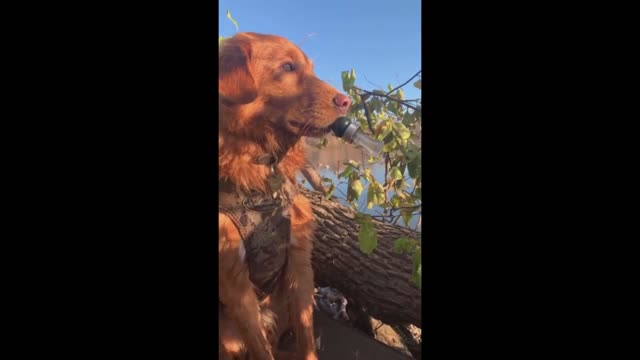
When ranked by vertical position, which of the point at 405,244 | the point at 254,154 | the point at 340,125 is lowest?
the point at 405,244

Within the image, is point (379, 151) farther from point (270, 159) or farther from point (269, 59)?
point (269, 59)

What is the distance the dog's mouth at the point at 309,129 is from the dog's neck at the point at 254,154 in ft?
0.13

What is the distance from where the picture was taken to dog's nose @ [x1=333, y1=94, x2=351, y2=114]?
1467 mm

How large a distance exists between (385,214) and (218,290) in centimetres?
74

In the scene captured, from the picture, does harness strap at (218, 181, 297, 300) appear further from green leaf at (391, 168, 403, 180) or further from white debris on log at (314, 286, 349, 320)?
green leaf at (391, 168, 403, 180)

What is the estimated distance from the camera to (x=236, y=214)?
4.97ft

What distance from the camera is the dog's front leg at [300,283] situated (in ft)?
5.11

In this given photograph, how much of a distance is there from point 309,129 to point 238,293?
0.70 meters

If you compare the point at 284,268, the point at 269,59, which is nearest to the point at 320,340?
the point at 284,268

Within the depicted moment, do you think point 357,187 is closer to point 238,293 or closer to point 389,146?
point 389,146

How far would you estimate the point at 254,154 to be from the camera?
1494 mm

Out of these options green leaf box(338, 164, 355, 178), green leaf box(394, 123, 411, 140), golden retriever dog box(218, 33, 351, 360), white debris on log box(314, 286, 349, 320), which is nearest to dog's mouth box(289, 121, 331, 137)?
golden retriever dog box(218, 33, 351, 360)

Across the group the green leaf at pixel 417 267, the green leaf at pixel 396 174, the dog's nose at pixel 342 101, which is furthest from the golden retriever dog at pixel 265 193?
the green leaf at pixel 417 267

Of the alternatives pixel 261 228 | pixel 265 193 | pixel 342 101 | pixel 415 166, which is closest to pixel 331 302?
pixel 261 228
